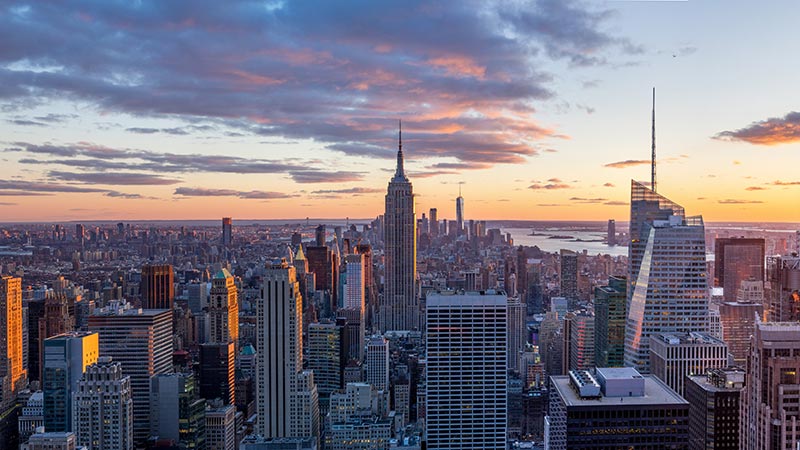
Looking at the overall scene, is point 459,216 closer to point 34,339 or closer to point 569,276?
point 569,276

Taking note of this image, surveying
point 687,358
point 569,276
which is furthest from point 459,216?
point 687,358

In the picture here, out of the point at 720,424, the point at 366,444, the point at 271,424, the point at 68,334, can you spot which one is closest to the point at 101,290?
the point at 68,334

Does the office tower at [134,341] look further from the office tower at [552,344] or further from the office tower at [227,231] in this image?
the office tower at [552,344]

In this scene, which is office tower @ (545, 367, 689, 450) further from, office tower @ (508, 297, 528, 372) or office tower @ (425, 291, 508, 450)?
office tower @ (508, 297, 528, 372)

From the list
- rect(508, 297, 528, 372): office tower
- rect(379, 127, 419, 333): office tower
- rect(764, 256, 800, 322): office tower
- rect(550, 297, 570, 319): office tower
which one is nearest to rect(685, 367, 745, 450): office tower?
rect(764, 256, 800, 322): office tower

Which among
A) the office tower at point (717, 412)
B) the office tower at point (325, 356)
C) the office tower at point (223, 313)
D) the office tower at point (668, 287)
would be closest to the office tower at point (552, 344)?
the office tower at point (668, 287)

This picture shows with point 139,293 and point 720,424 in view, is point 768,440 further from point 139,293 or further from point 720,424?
point 139,293
